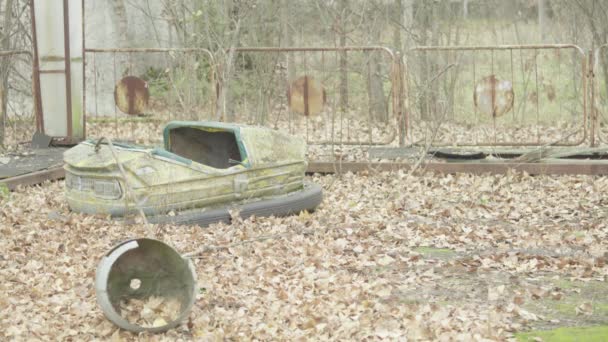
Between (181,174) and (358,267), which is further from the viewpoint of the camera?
(181,174)

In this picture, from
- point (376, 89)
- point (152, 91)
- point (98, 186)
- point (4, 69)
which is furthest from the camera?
point (152, 91)

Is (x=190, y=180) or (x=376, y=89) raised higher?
(x=376, y=89)

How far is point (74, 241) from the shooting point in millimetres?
7848

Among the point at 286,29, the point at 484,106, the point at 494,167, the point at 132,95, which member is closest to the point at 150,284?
the point at 494,167

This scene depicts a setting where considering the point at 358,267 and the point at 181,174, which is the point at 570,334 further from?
the point at 181,174

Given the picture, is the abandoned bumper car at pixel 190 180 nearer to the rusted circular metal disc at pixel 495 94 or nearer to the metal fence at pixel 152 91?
the metal fence at pixel 152 91

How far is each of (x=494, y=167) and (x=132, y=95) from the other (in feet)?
15.6

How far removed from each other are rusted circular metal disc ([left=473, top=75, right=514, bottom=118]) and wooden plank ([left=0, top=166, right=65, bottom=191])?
5.05 m

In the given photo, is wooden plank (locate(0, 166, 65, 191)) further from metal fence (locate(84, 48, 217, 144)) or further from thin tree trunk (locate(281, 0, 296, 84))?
thin tree trunk (locate(281, 0, 296, 84))

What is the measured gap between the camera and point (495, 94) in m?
12.2

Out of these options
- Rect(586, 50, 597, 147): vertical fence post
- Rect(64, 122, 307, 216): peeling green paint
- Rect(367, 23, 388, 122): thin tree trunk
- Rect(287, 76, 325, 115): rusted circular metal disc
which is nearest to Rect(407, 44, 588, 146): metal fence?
Rect(586, 50, 597, 147): vertical fence post

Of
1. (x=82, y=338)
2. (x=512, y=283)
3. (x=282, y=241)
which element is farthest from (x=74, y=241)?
(x=512, y=283)

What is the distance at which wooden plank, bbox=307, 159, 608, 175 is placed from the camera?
10969 mm

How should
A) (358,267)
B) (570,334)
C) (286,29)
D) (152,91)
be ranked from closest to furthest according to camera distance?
(570,334) → (358,267) → (286,29) → (152,91)
